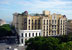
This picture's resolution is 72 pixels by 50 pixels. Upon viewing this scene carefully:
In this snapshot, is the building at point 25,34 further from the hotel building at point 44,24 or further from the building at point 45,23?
the building at point 45,23

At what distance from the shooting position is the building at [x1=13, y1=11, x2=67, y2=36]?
58.1 metres

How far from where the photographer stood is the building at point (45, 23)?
58.1 metres

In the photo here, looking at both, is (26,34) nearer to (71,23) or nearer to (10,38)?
(10,38)

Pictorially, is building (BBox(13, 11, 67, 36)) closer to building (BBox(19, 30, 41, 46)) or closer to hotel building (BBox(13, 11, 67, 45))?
hotel building (BBox(13, 11, 67, 45))

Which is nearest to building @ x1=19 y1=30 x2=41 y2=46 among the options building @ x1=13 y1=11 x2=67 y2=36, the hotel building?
the hotel building

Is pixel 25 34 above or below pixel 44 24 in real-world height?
below

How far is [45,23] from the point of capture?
192 feet

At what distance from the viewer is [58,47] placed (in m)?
32.0

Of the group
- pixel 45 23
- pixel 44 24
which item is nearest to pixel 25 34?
pixel 44 24

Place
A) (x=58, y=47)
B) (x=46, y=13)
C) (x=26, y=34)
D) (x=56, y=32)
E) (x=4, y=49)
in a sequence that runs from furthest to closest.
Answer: (x=46, y=13) → (x=56, y=32) → (x=26, y=34) → (x=4, y=49) → (x=58, y=47)

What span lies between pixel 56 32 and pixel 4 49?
19.5 m

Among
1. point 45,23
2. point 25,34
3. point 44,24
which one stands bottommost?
point 25,34

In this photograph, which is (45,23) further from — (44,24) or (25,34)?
(25,34)

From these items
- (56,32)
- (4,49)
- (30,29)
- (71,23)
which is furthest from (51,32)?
(71,23)
